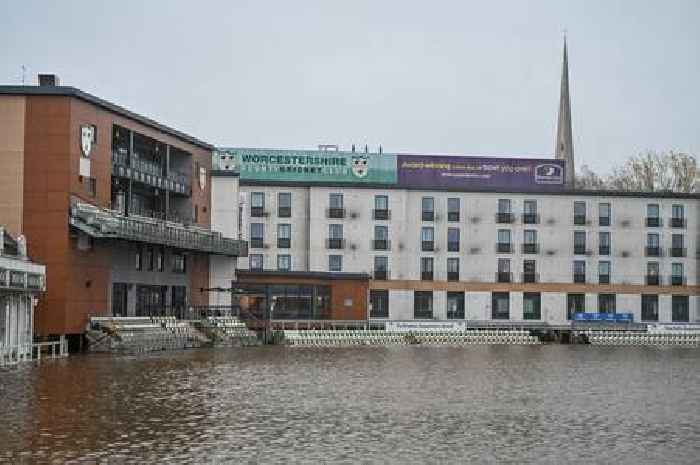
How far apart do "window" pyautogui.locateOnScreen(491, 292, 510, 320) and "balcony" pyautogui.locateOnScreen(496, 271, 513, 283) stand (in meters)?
1.20

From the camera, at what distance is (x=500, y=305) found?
99.6m

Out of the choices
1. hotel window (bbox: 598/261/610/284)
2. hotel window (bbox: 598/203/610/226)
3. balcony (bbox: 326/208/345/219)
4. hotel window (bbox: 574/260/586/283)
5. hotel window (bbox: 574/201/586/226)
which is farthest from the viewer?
hotel window (bbox: 598/203/610/226)

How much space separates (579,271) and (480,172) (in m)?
13.1

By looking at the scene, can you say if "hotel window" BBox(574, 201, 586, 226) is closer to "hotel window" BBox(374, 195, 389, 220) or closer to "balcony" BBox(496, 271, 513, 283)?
"balcony" BBox(496, 271, 513, 283)

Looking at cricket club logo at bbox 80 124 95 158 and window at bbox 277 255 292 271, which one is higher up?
cricket club logo at bbox 80 124 95 158

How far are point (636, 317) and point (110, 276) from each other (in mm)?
51874

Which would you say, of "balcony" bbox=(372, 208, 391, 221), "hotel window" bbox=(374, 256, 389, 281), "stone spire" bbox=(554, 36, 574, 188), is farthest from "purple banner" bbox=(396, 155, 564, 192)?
"stone spire" bbox=(554, 36, 574, 188)

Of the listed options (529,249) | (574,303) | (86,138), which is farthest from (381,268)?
(86,138)

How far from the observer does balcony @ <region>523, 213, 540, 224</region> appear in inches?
3942

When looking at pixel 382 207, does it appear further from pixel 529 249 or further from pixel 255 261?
A: pixel 529 249

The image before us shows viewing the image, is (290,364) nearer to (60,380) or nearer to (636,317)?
A: (60,380)

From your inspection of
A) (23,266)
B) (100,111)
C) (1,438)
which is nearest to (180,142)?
(100,111)

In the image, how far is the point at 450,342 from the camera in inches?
3408

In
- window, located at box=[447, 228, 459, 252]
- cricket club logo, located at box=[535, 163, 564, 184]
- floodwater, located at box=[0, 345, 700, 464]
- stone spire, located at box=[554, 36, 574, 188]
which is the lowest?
floodwater, located at box=[0, 345, 700, 464]
